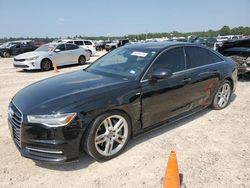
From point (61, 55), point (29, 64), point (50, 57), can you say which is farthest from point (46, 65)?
point (61, 55)

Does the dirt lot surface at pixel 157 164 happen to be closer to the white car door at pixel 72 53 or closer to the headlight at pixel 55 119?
the headlight at pixel 55 119

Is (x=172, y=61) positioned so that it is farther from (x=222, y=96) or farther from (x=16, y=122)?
(x=16, y=122)

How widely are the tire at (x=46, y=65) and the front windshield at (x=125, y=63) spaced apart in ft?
28.3

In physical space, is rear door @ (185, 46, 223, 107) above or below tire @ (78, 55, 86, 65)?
above

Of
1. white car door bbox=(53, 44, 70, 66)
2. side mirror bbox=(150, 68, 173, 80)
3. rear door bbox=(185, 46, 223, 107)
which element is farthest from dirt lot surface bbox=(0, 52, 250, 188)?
white car door bbox=(53, 44, 70, 66)

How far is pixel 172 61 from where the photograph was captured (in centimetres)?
428

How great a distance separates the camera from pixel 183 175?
3.10 m

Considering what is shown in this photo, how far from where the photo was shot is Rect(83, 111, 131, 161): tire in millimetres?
3148

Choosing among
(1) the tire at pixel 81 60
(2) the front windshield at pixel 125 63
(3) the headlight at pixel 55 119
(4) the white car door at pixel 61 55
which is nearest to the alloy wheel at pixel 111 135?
(3) the headlight at pixel 55 119

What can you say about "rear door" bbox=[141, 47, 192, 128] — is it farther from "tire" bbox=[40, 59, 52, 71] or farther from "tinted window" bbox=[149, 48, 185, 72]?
"tire" bbox=[40, 59, 52, 71]

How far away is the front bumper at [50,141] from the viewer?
293 cm

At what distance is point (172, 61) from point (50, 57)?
1006cm

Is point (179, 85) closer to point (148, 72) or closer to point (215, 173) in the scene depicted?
point (148, 72)

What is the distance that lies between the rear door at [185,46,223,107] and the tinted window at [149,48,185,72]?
6.9 inches
